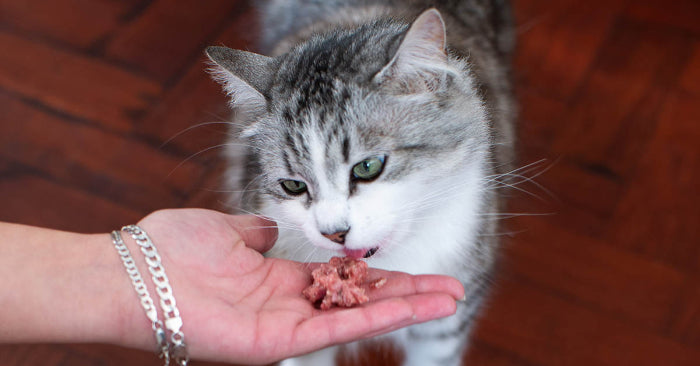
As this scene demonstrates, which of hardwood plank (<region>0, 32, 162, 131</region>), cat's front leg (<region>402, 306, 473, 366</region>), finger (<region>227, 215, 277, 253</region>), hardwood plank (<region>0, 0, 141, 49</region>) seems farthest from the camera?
hardwood plank (<region>0, 0, 141, 49</region>)

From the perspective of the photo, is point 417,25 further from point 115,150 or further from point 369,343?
point 115,150

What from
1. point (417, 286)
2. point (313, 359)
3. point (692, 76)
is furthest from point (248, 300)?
point (692, 76)

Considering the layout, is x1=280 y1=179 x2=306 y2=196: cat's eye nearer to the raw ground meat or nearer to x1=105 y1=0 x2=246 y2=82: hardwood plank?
the raw ground meat

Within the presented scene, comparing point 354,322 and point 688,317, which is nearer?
point 354,322

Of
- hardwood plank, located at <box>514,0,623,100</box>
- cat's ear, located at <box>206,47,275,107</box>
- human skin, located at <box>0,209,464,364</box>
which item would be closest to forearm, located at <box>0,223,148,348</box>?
human skin, located at <box>0,209,464,364</box>

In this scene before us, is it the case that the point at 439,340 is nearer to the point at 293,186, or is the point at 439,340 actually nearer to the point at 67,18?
the point at 293,186

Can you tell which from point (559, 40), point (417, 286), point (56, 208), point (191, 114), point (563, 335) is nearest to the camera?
point (417, 286)

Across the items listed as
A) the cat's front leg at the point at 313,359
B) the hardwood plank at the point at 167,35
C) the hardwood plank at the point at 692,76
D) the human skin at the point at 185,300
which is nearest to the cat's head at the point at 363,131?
the human skin at the point at 185,300
